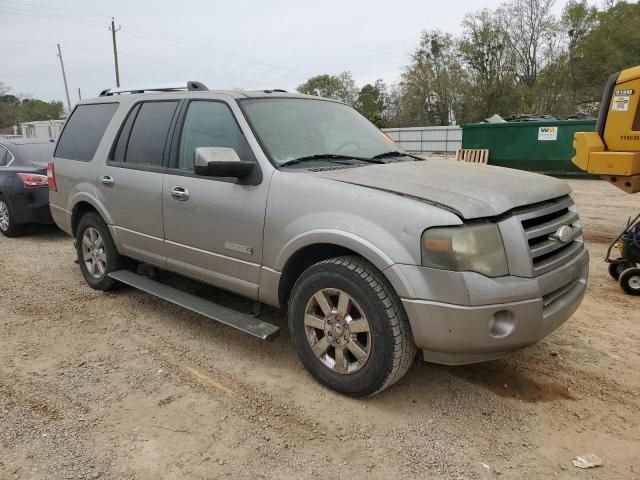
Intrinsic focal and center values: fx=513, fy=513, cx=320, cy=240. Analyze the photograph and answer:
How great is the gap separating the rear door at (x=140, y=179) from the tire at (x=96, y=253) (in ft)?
0.73

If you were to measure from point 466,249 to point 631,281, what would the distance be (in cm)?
325

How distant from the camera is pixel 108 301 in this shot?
194 inches

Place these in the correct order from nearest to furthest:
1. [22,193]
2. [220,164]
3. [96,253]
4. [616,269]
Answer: [220,164]
[96,253]
[616,269]
[22,193]

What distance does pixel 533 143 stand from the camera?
49.2ft

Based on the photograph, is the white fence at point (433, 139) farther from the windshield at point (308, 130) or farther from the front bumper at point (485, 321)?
the front bumper at point (485, 321)

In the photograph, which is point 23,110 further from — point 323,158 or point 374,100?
point 323,158

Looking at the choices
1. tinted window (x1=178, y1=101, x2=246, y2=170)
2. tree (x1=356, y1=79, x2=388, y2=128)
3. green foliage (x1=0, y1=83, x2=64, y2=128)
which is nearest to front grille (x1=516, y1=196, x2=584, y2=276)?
tinted window (x1=178, y1=101, x2=246, y2=170)

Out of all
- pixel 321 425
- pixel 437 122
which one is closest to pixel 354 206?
pixel 321 425

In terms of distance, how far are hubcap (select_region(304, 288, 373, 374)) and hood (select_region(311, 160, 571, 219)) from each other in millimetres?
707

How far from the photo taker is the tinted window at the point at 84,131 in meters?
4.93

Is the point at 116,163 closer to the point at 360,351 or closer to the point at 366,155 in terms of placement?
the point at 366,155

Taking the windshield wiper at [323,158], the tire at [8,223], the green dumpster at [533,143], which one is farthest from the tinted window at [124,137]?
the green dumpster at [533,143]

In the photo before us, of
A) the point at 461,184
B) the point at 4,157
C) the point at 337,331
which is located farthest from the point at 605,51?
the point at 337,331

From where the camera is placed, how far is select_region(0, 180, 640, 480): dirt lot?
2.57m
